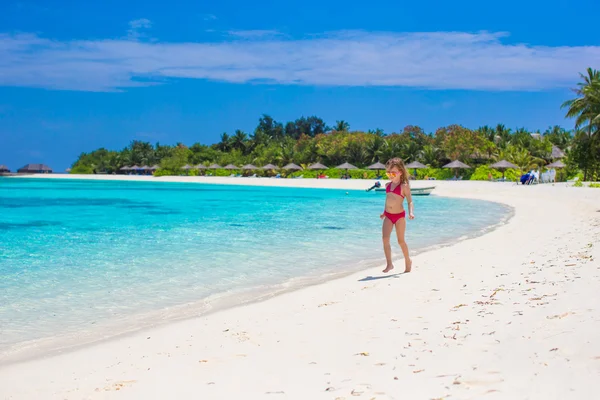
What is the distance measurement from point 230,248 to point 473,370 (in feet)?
33.0

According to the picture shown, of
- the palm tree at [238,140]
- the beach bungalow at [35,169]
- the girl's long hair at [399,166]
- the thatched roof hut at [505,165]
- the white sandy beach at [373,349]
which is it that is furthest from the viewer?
the beach bungalow at [35,169]

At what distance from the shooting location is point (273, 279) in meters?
9.39

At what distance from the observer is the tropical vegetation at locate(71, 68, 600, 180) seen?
3869 centimetres

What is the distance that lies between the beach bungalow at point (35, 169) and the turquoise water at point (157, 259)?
105 meters

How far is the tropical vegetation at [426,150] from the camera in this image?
127 feet

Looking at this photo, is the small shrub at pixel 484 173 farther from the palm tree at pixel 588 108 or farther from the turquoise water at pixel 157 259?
the turquoise water at pixel 157 259

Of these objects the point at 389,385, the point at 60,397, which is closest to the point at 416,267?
the point at 389,385

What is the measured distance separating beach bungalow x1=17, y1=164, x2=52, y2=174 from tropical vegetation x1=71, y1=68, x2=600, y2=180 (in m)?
23.2

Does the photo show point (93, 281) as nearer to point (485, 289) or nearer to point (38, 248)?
point (38, 248)

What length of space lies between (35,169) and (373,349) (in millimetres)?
127447

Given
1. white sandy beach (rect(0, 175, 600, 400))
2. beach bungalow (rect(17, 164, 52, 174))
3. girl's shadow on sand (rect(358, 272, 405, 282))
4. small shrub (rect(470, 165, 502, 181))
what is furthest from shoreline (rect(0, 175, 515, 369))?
beach bungalow (rect(17, 164, 52, 174))

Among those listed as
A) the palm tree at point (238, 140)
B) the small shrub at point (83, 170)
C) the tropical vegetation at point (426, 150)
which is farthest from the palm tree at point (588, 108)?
the small shrub at point (83, 170)

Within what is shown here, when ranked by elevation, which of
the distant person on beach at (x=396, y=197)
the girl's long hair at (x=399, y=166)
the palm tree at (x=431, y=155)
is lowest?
the distant person on beach at (x=396, y=197)

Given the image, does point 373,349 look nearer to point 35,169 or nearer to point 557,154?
point 557,154
